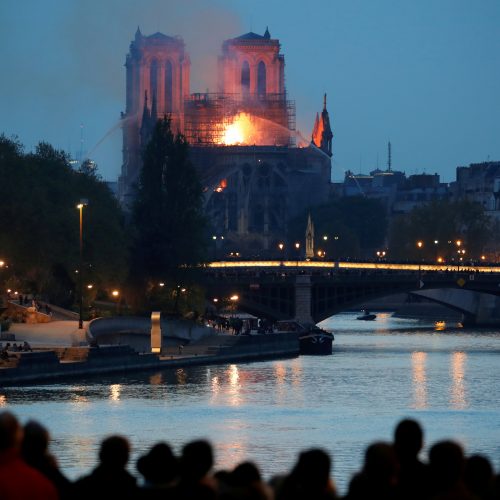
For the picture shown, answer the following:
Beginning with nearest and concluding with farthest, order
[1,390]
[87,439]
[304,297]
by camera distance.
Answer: [87,439]
[1,390]
[304,297]

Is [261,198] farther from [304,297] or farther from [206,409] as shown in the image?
[206,409]

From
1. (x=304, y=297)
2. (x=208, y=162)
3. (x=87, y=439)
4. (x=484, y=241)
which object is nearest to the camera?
(x=87, y=439)

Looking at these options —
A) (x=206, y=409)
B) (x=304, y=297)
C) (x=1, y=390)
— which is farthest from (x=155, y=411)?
(x=304, y=297)

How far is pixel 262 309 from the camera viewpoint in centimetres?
10644

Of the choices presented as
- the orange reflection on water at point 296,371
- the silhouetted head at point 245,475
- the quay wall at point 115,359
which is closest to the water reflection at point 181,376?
the quay wall at point 115,359

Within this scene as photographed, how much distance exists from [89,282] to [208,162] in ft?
356

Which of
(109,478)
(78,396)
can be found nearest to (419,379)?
(78,396)

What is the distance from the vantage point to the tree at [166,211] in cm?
8794

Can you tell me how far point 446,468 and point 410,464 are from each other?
0.80m

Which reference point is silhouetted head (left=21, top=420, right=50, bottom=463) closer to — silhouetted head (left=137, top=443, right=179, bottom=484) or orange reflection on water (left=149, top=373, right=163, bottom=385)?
silhouetted head (left=137, top=443, right=179, bottom=484)

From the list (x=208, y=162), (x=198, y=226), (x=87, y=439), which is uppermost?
(x=208, y=162)

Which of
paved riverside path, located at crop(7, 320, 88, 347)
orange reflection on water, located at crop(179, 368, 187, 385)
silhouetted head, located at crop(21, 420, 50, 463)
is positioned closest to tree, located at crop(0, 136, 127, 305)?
paved riverside path, located at crop(7, 320, 88, 347)

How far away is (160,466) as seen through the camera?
1244cm

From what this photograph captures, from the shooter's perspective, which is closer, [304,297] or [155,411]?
[155,411]
